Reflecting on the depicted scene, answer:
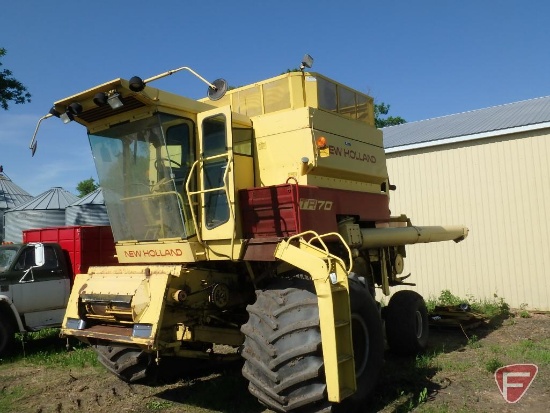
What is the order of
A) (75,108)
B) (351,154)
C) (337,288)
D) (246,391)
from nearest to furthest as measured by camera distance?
(337,288)
(75,108)
(246,391)
(351,154)

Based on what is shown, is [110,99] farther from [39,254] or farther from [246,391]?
[39,254]

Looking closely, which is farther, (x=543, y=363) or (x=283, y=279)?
(x=543, y=363)

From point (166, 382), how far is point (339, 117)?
405 cm

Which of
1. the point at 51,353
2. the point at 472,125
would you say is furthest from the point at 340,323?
the point at 472,125

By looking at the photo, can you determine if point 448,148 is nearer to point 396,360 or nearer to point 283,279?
point 396,360

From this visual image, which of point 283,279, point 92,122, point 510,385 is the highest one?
point 92,122

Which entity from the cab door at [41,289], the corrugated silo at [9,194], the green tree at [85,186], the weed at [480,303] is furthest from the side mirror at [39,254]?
the green tree at [85,186]

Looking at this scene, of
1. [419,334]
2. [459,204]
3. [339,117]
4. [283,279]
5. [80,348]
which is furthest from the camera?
[459,204]

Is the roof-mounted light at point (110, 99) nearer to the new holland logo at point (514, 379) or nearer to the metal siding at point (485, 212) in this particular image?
the new holland logo at point (514, 379)

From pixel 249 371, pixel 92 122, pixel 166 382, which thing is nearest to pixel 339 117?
pixel 92 122

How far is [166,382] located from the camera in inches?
270

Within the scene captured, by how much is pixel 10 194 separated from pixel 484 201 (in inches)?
949

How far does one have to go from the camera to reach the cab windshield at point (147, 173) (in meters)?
5.60

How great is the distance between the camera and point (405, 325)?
25.1 feet
